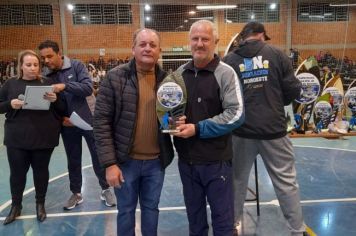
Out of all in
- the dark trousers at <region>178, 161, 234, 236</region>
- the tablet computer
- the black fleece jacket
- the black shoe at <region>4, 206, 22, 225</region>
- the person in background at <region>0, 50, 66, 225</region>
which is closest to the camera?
the dark trousers at <region>178, 161, 234, 236</region>

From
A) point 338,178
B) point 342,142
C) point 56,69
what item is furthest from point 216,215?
point 342,142

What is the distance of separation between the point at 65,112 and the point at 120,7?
1524cm

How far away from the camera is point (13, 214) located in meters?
3.40

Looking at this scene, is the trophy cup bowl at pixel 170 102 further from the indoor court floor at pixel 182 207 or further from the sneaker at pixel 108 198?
the sneaker at pixel 108 198

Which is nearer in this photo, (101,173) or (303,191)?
(101,173)

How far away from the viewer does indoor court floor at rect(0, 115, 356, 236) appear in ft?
10.3

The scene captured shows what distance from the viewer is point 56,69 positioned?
340 cm

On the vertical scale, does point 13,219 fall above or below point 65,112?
below

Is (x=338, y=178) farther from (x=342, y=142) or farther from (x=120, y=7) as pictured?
(x=120, y=7)

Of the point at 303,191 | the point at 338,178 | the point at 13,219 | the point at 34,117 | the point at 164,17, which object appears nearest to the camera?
the point at 34,117

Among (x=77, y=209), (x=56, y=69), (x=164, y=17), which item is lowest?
(x=77, y=209)

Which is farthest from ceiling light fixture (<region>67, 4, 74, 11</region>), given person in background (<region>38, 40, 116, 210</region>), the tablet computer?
the tablet computer

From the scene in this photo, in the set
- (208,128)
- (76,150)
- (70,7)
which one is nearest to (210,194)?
(208,128)

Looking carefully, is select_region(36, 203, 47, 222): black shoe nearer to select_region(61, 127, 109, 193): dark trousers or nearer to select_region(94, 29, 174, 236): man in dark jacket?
select_region(61, 127, 109, 193): dark trousers
